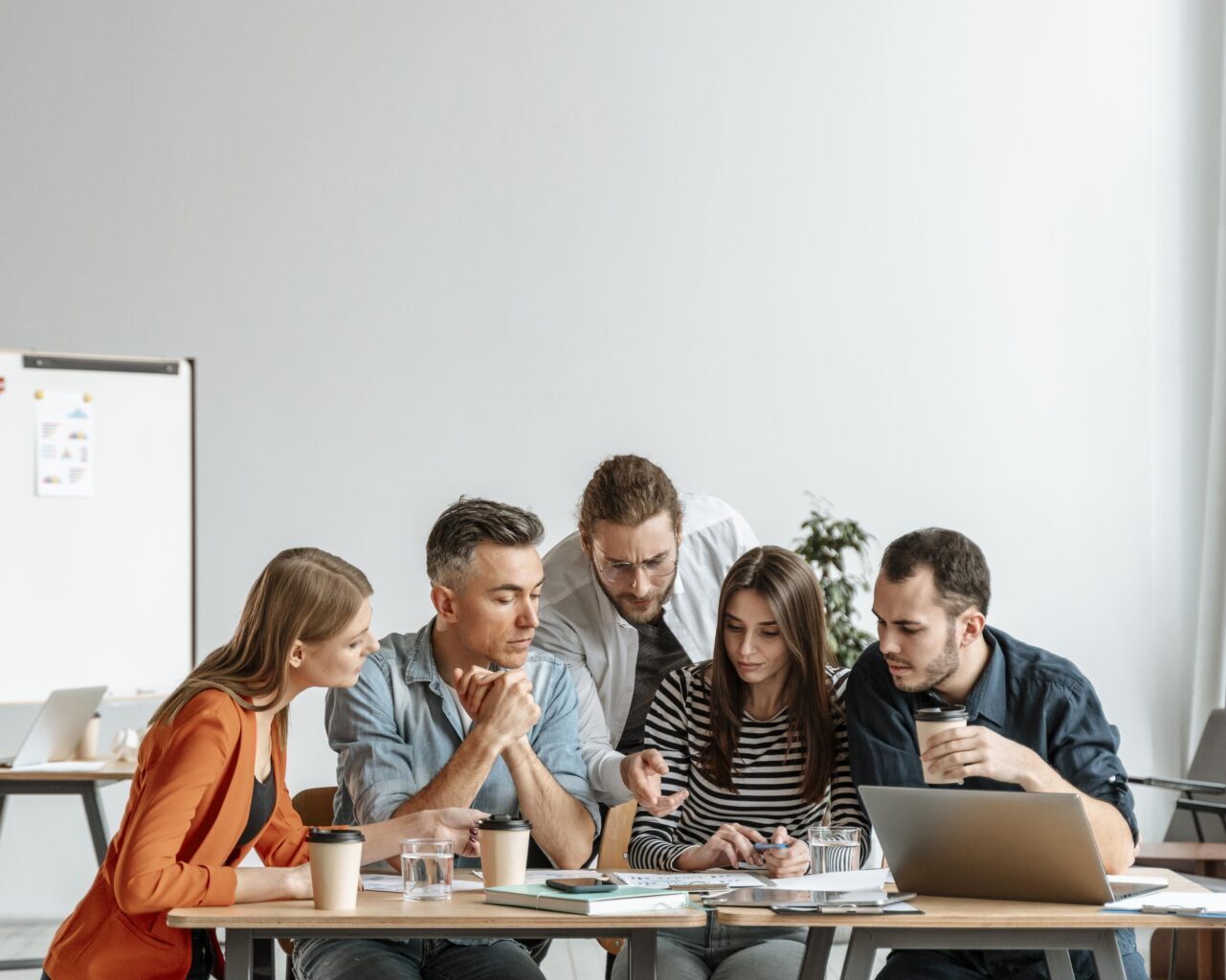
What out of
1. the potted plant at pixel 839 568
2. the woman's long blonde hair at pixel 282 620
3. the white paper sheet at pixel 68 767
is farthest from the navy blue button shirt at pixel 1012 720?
the white paper sheet at pixel 68 767

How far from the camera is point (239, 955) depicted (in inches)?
73.1

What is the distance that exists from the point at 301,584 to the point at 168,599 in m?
3.28

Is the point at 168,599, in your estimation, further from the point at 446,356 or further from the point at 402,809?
the point at 402,809

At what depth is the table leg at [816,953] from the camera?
204 centimetres

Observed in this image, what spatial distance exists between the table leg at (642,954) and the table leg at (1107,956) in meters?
0.59

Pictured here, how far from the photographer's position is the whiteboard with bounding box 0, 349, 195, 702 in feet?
16.8

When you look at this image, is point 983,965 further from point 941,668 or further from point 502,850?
point 502,850

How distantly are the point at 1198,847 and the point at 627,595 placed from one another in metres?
2.41

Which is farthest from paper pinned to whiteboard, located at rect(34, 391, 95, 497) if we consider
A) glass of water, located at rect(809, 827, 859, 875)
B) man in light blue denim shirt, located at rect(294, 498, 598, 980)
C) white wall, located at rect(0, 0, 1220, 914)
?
glass of water, located at rect(809, 827, 859, 875)

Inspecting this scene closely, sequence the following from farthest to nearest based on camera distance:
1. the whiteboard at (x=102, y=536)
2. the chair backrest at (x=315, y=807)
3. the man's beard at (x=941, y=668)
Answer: the whiteboard at (x=102, y=536), the chair backrest at (x=315, y=807), the man's beard at (x=941, y=668)

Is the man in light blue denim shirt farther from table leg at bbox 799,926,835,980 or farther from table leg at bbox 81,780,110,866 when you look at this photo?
table leg at bbox 81,780,110,866

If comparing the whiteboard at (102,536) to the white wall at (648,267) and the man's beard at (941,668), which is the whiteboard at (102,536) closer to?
the white wall at (648,267)

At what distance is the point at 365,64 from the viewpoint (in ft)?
17.7

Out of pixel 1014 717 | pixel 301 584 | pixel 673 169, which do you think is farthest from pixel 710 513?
pixel 673 169
